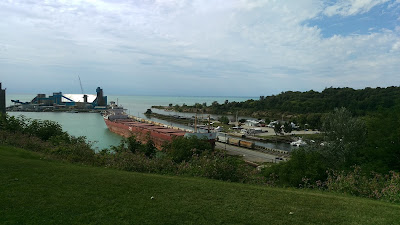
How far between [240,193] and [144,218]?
6.44 ft

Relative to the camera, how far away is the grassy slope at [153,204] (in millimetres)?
3439

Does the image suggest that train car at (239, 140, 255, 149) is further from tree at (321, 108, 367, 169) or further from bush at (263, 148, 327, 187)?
bush at (263, 148, 327, 187)

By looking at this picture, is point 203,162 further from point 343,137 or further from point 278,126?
point 278,126

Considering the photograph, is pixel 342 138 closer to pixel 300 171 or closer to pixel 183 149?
pixel 300 171

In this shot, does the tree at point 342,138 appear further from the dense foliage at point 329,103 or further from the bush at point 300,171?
the dense foliage at point 329,103

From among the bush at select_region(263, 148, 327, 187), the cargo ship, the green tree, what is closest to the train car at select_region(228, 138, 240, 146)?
the cargo ship

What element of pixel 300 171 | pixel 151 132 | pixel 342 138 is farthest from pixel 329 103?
pixel 300 171

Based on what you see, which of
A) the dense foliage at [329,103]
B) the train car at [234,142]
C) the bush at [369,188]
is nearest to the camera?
the bush at [369,188]

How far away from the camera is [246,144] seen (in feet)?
92.3

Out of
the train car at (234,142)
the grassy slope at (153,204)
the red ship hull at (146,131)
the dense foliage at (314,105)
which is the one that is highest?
the dense foliage at (314,105)

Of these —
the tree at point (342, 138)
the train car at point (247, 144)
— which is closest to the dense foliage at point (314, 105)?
the train car at point (247, 144)

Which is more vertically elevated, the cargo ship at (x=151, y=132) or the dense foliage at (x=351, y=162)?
the dense foliage at (x=351, y=162)

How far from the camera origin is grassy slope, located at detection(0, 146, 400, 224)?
344 cm

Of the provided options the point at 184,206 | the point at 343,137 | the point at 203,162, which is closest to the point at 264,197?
the point at 184,206
